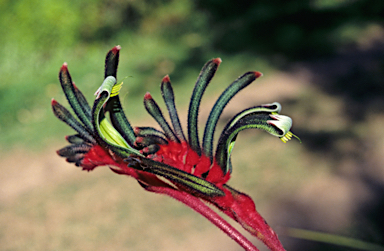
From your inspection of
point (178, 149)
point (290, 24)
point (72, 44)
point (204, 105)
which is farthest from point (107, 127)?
point (290, 24)

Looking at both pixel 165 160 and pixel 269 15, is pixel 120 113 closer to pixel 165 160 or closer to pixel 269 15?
pixel 165 160

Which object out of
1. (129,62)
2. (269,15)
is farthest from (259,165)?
(269,15)

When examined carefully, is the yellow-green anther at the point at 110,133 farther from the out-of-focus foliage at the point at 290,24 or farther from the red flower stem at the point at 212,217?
the out-of-focus foliage at the point at 290,24

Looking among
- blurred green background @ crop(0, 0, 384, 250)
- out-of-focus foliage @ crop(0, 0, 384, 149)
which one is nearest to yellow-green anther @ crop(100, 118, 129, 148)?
blurred green background @ crop(0, 0, 384, 250)

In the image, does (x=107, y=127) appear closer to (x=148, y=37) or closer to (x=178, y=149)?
(x=178, y=149)

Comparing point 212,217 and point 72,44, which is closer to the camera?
point 212,217

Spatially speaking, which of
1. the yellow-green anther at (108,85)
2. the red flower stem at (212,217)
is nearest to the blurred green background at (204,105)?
the red flower stem at (212,217)
